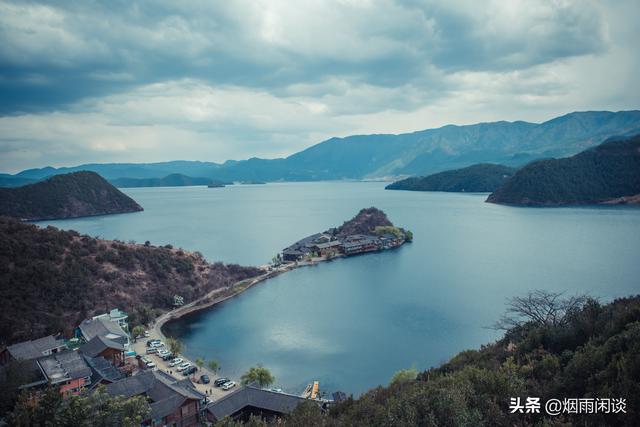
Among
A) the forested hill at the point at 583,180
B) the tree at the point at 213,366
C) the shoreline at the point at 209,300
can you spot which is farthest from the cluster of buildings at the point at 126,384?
the forested hill at the point at 583,180

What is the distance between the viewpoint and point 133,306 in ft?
75.7

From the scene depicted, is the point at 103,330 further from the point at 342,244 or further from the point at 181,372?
the point at 342,244

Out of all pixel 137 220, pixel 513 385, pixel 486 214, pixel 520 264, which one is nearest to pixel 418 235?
pixel 520 264

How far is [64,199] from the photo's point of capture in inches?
3034

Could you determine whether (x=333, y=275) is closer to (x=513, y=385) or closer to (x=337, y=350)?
(x=337, y=350)

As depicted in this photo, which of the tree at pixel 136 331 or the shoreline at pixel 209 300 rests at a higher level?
the tree at pixel 136 331

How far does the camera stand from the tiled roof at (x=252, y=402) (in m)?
12.4

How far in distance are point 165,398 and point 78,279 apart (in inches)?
535

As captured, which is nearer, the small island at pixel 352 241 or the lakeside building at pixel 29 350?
the lakeside building at pixel 29 350

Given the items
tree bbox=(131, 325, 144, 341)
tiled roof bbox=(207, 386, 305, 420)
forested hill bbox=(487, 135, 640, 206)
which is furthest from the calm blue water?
forested hill bbox=(487, 135, 640, 206)

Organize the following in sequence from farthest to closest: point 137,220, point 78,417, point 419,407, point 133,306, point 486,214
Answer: point 137,220, point 486,214, point 133,306, point 78,417, point 419,407

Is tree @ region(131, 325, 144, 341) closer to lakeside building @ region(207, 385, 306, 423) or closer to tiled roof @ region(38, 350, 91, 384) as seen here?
tiled roof @ region(38, 350, 91, 384)

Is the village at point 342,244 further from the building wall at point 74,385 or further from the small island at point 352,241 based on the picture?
the building wall at point 74,385

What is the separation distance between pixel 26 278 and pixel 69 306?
2.48 meters
